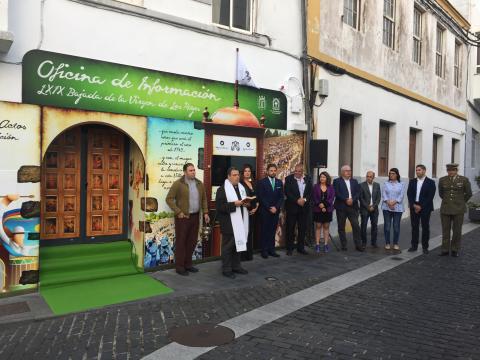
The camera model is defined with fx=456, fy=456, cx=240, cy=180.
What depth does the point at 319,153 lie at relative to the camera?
991 cm

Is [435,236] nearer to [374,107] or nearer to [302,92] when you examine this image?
[374,107]

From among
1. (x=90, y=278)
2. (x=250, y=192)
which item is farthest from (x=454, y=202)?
(x=90, y=278)

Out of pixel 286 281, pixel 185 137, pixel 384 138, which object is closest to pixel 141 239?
pixel 185 137

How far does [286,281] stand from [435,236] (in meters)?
6.37

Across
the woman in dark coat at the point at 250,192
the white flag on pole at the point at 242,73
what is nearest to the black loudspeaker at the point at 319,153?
the woman in dark coat at the point at 250,192

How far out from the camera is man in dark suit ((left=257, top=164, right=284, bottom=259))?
8.70m

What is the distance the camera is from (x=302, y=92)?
10.1 metres

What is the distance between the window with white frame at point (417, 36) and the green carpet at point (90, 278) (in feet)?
42.0

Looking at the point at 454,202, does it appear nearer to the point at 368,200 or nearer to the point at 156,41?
the point at 368,200

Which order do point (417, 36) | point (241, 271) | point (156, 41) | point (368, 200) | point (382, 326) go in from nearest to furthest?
1. point (382, 326)
2. point (156, 41)
3. point (241, 271)
4. point (368, 200)
5. point (417, 36)

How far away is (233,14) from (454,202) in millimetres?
5813

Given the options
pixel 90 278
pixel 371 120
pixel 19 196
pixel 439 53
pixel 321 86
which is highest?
pixel 439 53

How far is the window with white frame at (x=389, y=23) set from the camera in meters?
13.9

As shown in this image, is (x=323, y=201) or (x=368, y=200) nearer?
(x=323, y=201)
